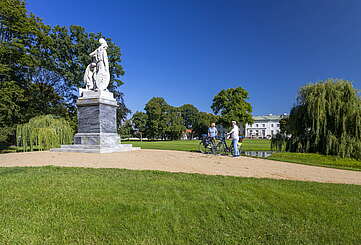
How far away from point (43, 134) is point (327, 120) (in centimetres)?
1892

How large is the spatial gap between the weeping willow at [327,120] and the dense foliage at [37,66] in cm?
2113

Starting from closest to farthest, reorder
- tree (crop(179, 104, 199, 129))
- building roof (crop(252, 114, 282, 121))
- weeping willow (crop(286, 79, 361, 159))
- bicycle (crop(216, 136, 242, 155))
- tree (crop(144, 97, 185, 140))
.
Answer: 1. weeping willow (crop(286, 79, 361, 159))
2. bicycle (crop(216, 136, 242, 155))
3. tree (crop(144, 97, 185, 140))
4. tree (crop(179, 104, 199, 129))
5. building roof (crop(252, 114, 282, 121))

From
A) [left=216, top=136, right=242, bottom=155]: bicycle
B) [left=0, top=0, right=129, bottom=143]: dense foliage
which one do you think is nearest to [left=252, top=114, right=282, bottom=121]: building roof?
[left=0, top=0, right=129, bottom=143]: dense foliage

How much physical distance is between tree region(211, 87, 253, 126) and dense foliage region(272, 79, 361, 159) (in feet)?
93.5

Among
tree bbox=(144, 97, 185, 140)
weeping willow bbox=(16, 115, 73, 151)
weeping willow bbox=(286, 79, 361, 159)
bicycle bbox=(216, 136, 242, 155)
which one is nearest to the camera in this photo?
weeping willow bbox=(286, 79, 361, 159)

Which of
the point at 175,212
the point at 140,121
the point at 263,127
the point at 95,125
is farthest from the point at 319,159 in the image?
the point at 263,127

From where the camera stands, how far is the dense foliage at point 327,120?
11414mm

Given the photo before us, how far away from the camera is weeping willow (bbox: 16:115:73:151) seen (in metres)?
15.0

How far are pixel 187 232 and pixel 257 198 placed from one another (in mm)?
1653

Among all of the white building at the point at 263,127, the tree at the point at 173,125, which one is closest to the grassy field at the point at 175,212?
the tree at the point at 173,125

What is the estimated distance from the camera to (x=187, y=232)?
8.91 ft

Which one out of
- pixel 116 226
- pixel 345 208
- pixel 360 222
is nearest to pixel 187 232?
pixel 116 226

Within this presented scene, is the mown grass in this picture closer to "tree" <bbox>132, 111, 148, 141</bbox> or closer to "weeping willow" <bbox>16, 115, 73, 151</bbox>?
"weeping willow" <bbox>16, 115, 73, 151</bbox>

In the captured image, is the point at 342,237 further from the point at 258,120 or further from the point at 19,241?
the point at 258,120
